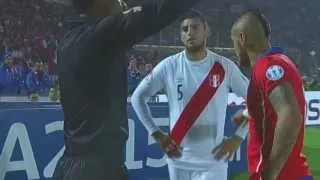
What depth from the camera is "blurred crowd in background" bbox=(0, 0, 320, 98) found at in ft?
79.7

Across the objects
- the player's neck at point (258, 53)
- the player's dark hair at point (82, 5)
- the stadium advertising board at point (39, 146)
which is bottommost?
the stadium advertising board at point (39, 146)

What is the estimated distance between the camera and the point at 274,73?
3.41 meters

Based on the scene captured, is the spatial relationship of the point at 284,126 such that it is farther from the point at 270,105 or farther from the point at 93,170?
the point at 93,170

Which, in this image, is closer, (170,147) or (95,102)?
(95,102)

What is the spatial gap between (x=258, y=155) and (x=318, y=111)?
1529 cm

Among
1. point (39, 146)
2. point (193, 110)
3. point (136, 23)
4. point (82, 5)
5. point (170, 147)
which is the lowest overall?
point (39, 146)

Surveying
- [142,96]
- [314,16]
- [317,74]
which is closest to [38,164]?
[142,96]

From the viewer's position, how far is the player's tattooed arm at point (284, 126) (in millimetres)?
3312

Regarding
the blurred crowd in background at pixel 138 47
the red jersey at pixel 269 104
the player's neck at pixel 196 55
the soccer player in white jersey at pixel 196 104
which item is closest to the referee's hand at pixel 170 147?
the soccer player in white jersey at pixel 196 104

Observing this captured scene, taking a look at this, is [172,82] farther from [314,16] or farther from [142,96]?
[314,16]

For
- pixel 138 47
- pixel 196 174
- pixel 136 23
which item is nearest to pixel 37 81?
pixel 138 47

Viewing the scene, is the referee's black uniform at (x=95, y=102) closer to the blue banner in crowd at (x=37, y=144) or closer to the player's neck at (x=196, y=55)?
the player's neck at (x=196, y=55)

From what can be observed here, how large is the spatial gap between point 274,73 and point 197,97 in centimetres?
191

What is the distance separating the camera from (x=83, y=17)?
3.31 metres
